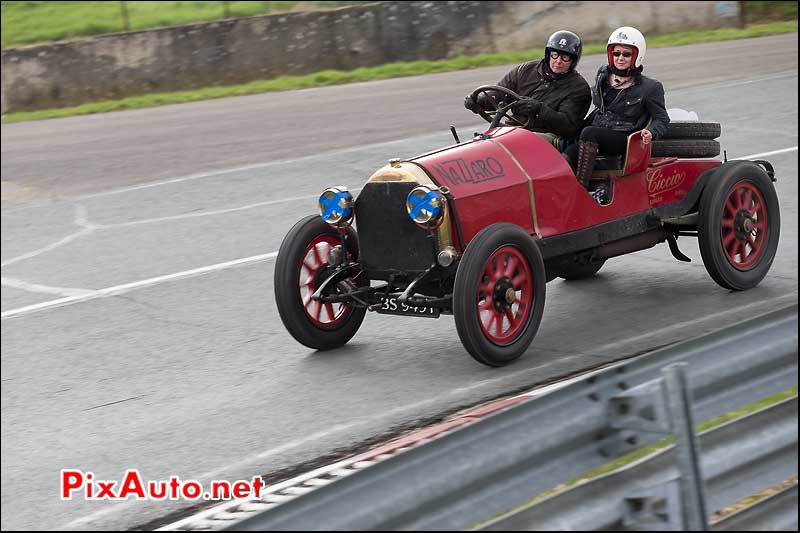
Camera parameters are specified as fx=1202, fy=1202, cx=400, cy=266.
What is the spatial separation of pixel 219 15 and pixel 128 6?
3084 mm

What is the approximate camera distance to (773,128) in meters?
13.9

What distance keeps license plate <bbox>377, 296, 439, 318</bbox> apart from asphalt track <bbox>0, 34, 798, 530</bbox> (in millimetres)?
315

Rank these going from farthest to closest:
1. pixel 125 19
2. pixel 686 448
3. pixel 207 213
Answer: pixel 125 19, pixel 207 213, pixel 686 448

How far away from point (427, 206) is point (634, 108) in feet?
6.60

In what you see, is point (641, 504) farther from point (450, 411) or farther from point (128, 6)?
point (128, 6)

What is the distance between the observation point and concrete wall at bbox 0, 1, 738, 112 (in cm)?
2284

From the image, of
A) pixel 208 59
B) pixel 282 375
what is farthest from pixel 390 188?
pixel 208 59

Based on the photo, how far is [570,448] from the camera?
3.53m

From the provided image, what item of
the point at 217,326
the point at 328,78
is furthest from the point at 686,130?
the point at 328,78

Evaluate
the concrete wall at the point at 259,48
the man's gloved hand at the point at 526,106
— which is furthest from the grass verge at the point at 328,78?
the man's gloved hand at the point at 526,106

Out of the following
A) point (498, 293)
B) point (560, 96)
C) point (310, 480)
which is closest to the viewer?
point (310, 480)

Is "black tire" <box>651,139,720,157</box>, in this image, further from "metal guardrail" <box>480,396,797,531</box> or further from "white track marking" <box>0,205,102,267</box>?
"white track marking" <box>0,205,102,267</box>
